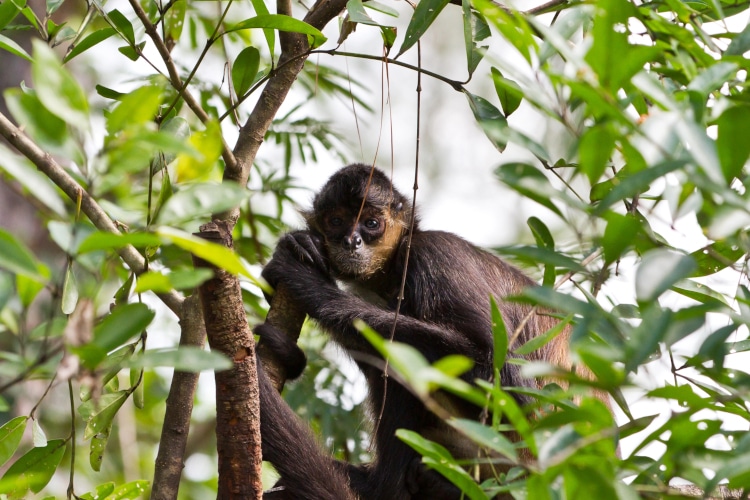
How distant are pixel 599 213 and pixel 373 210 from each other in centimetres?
467

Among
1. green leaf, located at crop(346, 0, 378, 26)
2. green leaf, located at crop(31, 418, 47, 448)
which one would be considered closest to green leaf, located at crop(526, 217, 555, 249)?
green leaf, located at crop(346, 0, 378, 26)

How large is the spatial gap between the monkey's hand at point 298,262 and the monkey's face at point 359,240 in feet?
0.81

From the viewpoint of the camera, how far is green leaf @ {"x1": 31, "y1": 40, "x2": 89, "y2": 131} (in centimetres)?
155

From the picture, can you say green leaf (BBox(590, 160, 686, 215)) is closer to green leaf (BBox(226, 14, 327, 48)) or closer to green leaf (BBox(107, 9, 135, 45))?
green leaf (BBox(226, 14, 327, 48))

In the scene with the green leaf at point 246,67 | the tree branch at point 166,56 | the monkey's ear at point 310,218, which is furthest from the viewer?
the monkey's ear at point 310,218

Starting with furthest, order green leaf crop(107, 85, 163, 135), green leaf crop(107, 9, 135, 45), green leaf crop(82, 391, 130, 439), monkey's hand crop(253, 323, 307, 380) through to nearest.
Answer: monkey's hand crop(253, 323, 307, 380)
green leaf crop(82, 391, 130, 439)
green leaf crop(107, 9, 135, 45)
green leaf crop(107, 85, 163, 135)

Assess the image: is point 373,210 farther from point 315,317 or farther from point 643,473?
point 643,473

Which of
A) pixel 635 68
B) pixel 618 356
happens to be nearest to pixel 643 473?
pixel 618 356

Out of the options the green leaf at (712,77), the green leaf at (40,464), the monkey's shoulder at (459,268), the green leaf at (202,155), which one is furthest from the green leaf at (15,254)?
the monkey's shoulder at (459,268)

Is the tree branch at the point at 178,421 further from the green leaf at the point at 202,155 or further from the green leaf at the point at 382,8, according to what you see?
the green leaf at the point at 202,155

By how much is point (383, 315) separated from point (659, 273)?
373 cm

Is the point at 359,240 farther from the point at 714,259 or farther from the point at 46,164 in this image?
the point at 714,259

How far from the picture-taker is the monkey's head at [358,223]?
6.18 metres

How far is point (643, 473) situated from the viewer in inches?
86.8
